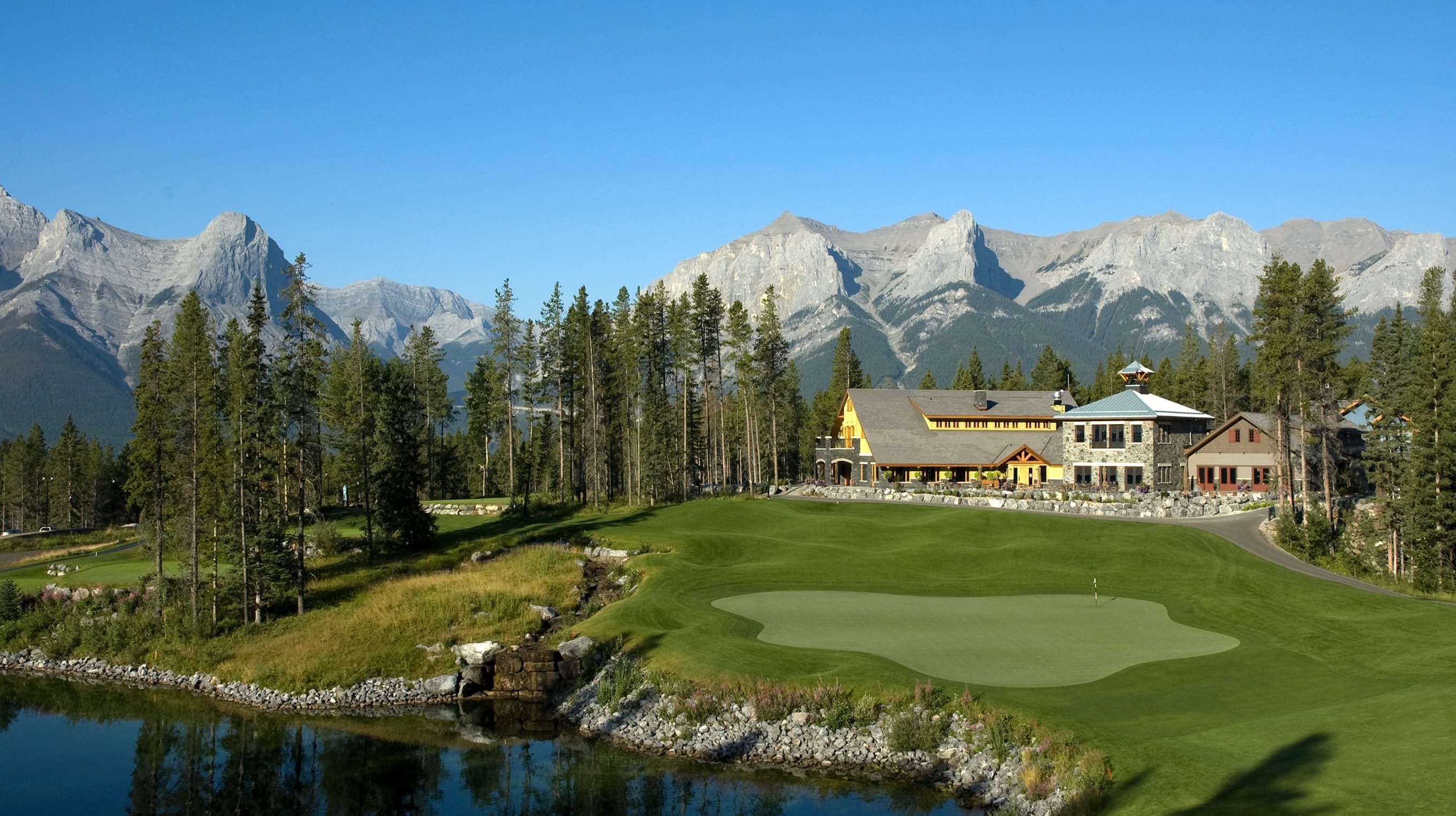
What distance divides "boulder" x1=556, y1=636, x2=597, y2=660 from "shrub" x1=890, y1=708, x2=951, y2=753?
11068 mm

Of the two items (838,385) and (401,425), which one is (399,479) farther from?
(838,385)

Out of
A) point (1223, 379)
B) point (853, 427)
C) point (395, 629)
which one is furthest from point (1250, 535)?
point (1223, 379)

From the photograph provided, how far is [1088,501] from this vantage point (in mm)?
56406

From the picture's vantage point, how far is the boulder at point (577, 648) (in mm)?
29125

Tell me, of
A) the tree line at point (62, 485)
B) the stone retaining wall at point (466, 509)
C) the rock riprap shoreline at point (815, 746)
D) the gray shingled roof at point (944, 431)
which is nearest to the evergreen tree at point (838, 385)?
the gray shingled roof at point (944, 431)

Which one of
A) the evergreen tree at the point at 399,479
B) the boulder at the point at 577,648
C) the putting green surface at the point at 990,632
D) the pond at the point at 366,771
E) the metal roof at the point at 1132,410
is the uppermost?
the metal roof at the point at 1132,410

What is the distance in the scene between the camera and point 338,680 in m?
29.8

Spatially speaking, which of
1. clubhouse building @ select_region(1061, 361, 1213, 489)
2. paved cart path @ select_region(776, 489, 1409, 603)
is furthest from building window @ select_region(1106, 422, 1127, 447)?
paved cart path @ select_region(776, 489, 1409, 603)

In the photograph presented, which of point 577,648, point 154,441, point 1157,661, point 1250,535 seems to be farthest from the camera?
point 1250,535

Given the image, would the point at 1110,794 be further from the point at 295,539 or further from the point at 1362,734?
the point at 295,539

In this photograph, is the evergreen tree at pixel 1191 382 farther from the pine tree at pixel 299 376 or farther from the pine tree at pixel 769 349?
the pine tree at pixel 299 376

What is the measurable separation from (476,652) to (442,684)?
6.02ft

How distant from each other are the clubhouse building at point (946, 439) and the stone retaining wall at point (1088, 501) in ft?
24.9

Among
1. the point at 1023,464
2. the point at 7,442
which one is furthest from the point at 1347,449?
the point at 7,442
